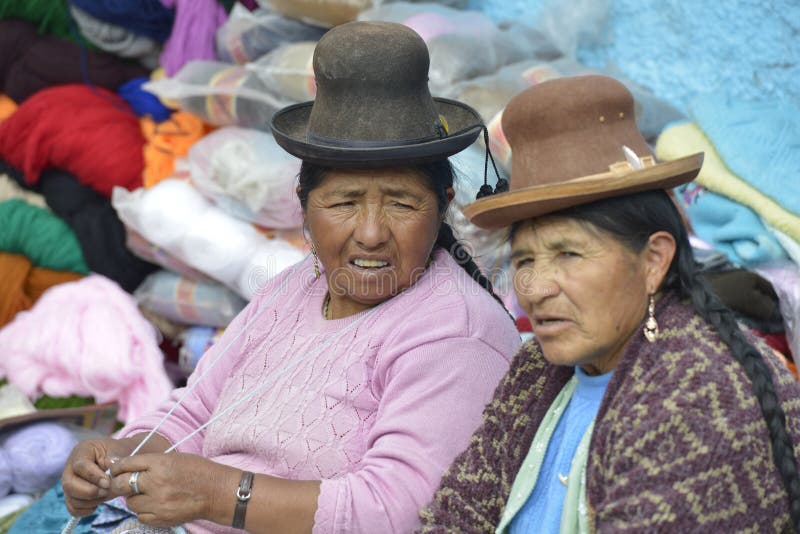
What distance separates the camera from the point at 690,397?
1.72m

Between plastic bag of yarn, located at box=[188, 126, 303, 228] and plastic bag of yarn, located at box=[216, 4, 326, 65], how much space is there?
1.41 feet

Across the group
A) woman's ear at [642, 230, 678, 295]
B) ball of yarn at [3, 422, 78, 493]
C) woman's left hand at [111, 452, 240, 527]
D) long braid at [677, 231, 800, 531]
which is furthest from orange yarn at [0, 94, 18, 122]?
long braid at [677, 231, 800, 531]

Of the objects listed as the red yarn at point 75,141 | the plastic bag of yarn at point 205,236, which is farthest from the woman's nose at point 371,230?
the red yarn at point 75,141

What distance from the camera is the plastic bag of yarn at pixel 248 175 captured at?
3906 millimetres

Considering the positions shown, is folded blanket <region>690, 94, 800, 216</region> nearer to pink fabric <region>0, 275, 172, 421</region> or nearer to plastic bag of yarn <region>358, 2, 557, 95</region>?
plastic bag of yarn <region>358, 2, 557, 95</region>

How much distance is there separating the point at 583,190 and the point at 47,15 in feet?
12.3

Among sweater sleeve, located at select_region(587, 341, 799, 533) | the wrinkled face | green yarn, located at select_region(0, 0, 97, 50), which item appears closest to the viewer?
sweater sleeve, located at select_region(587, 341, 799, 533)

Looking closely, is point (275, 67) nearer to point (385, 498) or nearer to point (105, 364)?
point (105, 364)

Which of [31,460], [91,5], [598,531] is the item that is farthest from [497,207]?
[91,5]

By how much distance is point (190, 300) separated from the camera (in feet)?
14.0

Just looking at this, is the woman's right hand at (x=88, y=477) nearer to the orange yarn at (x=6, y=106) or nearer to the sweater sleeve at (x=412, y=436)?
the sweater sleeve at (x=412, y=436)

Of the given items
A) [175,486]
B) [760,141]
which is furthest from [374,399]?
[760,141]

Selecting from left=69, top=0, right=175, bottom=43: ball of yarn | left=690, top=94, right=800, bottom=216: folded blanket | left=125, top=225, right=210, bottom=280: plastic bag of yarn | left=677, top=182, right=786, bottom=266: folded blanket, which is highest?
left=690, top=94, right=800, bottom=216: folded blanket

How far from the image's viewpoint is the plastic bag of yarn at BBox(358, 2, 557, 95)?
3.69 m
